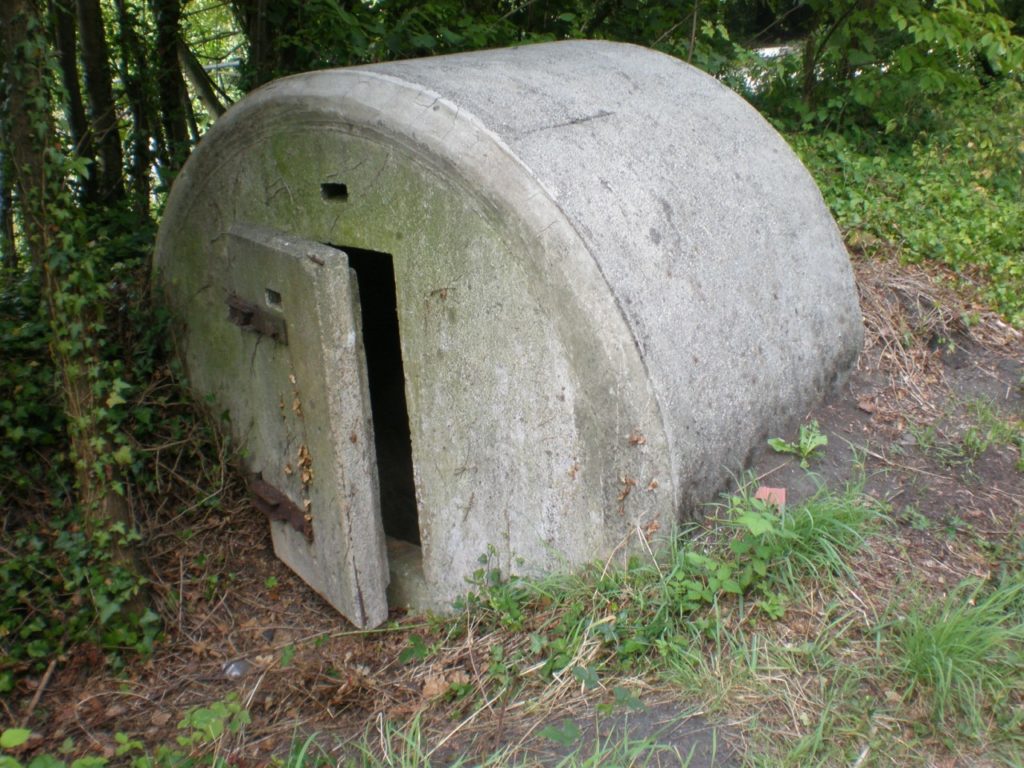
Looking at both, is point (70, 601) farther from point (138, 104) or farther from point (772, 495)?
point (138, 104)

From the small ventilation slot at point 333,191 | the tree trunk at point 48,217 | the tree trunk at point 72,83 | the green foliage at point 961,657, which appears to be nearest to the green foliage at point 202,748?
the tree trunk at point 48,217

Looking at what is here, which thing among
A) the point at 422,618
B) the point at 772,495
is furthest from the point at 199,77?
the point at 772,495

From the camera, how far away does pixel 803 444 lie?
11.3 feet

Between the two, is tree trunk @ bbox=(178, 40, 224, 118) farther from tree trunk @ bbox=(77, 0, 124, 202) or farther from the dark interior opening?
the dark interior opening

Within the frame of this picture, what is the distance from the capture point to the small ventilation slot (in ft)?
11.8

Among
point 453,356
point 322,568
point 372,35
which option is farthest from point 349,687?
point 372,35

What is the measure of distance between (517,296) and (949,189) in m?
3.90

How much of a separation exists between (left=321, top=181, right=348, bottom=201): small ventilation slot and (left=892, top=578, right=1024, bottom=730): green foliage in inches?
98.5

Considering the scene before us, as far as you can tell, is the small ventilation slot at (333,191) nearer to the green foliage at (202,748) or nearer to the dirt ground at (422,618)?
the dirt ground at (422,618)

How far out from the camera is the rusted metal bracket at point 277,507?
399cm

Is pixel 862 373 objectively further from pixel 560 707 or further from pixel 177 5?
pixel 177 5

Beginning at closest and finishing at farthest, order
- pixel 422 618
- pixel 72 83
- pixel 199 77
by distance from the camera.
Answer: pixel 422 618 → pixel 72 83 → pixel 199 77

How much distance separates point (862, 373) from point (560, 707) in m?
2.15

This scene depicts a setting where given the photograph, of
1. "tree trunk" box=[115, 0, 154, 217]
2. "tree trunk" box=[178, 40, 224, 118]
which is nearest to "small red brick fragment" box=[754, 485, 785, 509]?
"tree trunk" box=[115, 0, 154, 217]
